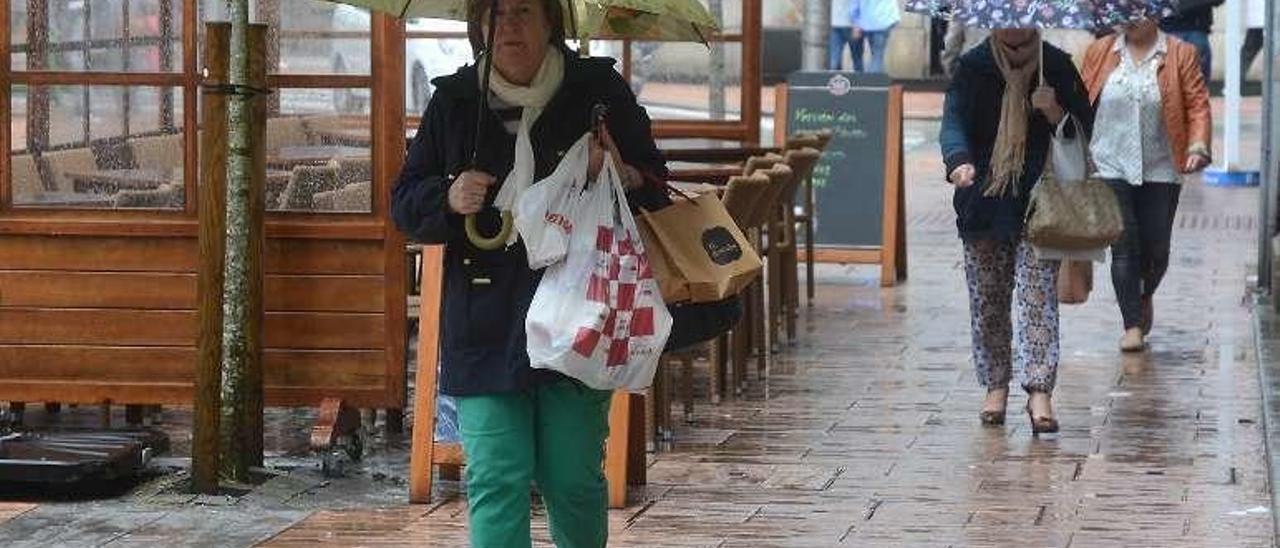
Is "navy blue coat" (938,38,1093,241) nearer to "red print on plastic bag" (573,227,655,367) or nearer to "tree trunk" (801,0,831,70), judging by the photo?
"red print on plastic bag" (573,227,655,367)

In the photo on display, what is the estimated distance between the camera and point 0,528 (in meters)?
7.85

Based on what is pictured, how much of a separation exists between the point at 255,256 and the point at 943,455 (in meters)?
2.52

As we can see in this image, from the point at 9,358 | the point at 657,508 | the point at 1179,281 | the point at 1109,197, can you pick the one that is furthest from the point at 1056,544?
the point at 1179,281

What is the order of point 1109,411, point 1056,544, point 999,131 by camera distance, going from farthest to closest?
point 1109,411 → point 999,131 → point 1056,544

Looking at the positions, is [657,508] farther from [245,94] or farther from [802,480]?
[245,94]

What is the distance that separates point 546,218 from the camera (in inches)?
232

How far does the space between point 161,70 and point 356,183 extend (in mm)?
748

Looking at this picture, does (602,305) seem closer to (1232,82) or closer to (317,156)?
(317,156)

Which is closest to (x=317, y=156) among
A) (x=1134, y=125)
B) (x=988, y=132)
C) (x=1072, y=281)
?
(x=988, y=132)

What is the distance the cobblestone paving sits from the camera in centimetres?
784

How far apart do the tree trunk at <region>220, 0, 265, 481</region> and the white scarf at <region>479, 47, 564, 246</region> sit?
2.40 metres

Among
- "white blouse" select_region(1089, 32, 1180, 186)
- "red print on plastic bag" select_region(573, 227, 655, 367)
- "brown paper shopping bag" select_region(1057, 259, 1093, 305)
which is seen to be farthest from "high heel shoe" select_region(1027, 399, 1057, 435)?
"red print on plastic bag" select_region(573, 227, 655, 367)

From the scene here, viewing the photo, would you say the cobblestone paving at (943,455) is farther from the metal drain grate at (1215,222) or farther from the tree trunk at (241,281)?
the metal drain grate at (1215,222)

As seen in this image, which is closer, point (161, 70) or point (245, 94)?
point (245, 94)
